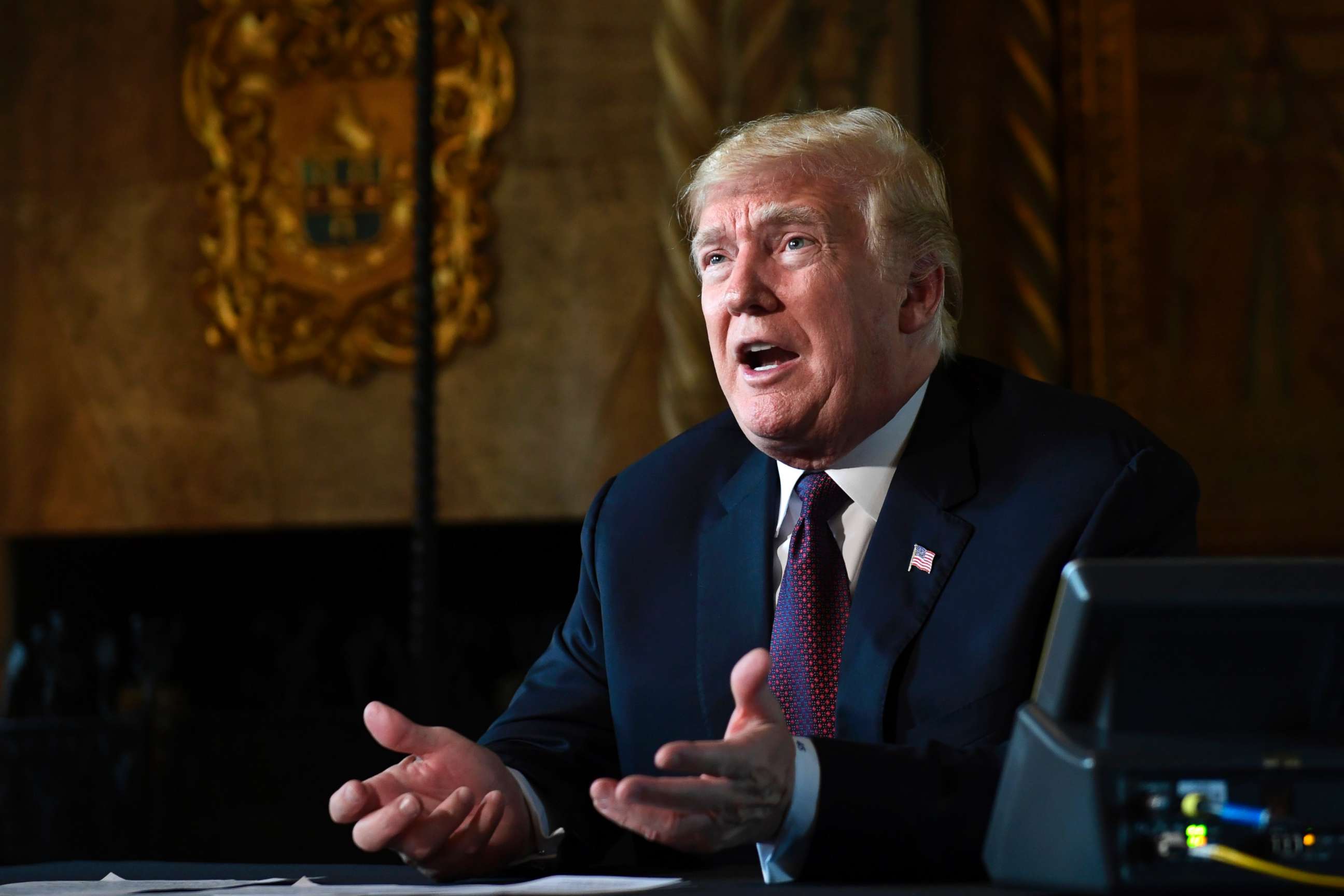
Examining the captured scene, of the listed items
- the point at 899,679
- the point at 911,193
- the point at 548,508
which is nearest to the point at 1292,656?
the point at 899,679

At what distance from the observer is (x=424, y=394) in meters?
2.35

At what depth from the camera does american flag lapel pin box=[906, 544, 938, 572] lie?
1560 mm

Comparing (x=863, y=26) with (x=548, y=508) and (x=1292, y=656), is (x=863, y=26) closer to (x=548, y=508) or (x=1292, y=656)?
(x=548, y=508)

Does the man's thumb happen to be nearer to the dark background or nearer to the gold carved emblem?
the dark background

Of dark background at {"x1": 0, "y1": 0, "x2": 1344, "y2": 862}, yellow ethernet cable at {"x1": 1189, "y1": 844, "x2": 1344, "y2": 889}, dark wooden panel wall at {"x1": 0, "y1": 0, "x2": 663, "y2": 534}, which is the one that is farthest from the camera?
dark wooden panel wall at {"x1": 0, "y1": 0, "x2": 663, "y2": 534}

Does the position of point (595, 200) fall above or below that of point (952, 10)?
below

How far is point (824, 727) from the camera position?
5.07 ft

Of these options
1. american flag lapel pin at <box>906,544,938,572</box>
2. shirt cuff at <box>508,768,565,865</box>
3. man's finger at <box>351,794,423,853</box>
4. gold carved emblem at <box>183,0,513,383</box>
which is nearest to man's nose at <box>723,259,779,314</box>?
american flag lapel pin at <box>906,544,938,572</box>

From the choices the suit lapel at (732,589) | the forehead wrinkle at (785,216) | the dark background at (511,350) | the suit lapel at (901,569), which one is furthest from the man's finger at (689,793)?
the dark background at (511,350)

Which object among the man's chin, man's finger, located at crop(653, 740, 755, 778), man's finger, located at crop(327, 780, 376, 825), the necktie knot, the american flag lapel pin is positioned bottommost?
man's finger, located at crop(327, 780, 376, 825)

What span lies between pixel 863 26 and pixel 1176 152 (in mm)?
1064

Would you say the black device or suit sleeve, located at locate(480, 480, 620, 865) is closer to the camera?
the black device

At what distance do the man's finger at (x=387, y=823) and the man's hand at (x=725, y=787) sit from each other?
0.76 feet

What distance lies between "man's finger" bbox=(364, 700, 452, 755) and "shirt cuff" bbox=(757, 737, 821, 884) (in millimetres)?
342
